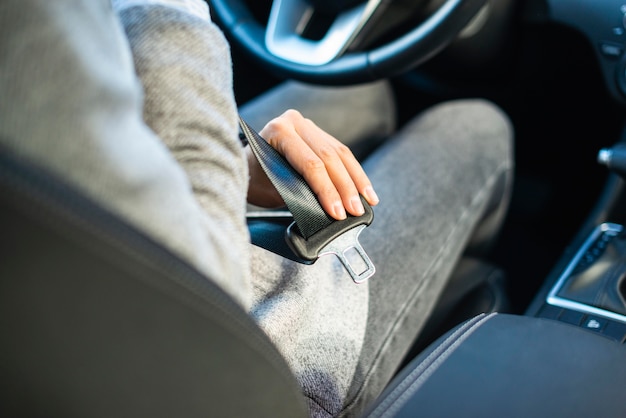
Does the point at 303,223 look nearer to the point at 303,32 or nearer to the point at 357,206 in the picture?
the point at 357,206

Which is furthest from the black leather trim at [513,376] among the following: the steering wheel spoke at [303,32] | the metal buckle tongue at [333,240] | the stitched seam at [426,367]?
the steering wheel spoke at [303,32]

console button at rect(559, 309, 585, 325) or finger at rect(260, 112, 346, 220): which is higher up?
finger at rect(260, 112, 346, 220)

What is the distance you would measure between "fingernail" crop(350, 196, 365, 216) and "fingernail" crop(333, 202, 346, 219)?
0.01m

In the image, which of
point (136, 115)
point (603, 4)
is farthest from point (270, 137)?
point (603, 4)

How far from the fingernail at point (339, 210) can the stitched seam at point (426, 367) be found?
14 cm

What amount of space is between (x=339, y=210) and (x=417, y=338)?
273 mm

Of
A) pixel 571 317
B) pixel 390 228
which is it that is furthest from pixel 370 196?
pixel 571 317

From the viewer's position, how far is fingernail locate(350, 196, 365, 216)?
600 mm

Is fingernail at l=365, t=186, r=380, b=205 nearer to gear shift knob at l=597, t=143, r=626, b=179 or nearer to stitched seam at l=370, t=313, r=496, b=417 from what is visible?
stitched seam at l=370, t=313, r=496, b=417

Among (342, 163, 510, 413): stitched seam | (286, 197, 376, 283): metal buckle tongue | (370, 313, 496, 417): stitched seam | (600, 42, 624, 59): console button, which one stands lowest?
(342, 163, 510, 413): stitched seam

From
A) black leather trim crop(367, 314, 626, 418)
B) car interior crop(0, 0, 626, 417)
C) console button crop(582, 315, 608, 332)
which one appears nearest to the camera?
car interior crop(0, 0, 626, 417)

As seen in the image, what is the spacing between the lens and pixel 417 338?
0.79m

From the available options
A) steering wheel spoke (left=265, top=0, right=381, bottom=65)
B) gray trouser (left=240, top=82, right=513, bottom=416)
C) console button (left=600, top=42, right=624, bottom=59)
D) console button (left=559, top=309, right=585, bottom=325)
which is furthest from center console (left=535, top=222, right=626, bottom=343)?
steering wheel spoke (left=265, top=0, right=381, bottom=65)

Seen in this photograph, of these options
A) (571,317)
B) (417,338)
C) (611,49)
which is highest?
(611,49)
